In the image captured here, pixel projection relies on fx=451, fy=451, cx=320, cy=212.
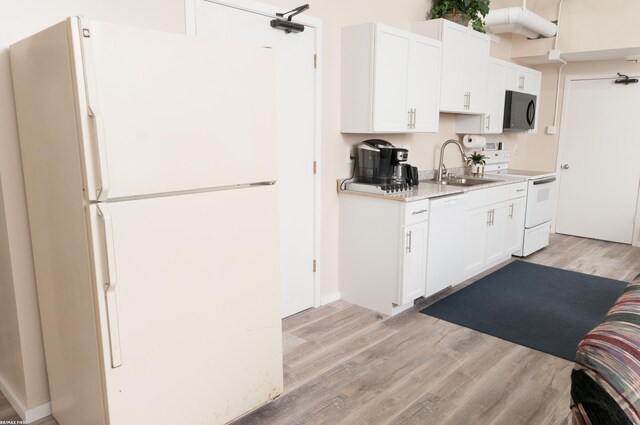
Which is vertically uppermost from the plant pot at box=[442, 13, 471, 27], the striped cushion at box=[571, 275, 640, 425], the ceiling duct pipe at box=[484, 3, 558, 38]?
the ceiling duct pipe at box=[484, 3, 558, 38]

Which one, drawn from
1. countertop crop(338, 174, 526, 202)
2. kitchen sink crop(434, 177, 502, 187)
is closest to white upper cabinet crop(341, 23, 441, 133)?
countertop crop(338, 174, 526, 202)

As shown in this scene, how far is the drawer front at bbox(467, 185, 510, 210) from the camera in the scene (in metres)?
4.02

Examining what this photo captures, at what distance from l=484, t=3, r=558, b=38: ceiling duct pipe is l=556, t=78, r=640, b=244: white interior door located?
130cm

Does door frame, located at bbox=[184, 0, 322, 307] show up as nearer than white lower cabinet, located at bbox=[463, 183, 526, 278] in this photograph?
Yes

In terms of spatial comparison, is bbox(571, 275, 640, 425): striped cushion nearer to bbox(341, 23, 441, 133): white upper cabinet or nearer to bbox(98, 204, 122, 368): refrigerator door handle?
bbox(98, 204, 122, 368): refrigerator door handle

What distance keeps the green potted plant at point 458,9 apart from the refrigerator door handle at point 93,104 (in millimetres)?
3401

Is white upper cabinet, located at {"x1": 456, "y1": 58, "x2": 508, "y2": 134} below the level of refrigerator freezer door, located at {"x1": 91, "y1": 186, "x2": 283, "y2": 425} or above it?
above

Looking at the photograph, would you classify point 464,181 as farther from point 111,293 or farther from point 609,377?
point 111,293

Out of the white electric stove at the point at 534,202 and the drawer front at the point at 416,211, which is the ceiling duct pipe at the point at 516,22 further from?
the drawer front at the point at 416,211

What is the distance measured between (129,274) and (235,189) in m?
0.55

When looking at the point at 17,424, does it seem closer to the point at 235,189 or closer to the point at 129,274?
the point at 129,274

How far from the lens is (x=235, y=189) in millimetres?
1951

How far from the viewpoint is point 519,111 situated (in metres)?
5.29

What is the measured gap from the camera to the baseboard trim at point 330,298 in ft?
11.9
